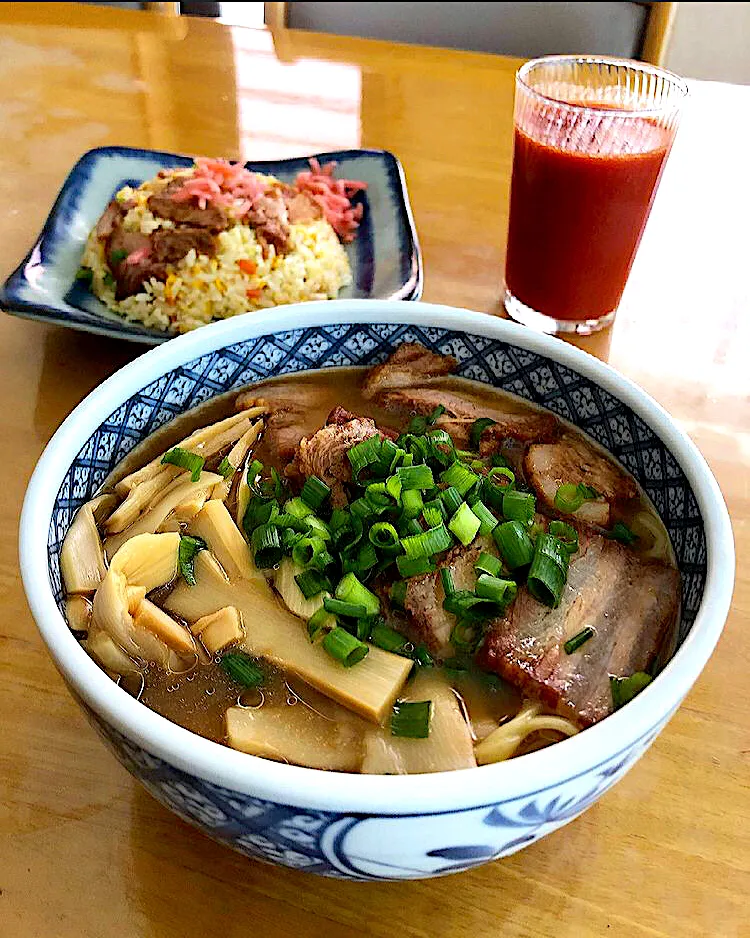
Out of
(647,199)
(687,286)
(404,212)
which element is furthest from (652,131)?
(404,212)

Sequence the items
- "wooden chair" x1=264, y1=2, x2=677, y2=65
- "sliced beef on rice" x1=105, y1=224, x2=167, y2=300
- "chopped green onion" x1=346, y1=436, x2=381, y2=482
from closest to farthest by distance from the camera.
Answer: "chopped green onion" x1=346, y1=436, x2=381, y2=482 → "sliced beef on rice" x1=105, y1=224, x2=167, y2=300 → "wooden chair" x1=264, y1=2, x2=677, y2=65

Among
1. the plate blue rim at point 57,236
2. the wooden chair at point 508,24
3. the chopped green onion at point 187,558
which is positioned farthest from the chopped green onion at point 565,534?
the wooden chair at point 508,24

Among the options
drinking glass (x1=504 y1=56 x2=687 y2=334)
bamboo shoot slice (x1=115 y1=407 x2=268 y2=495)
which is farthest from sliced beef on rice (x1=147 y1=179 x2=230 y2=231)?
bamboo shoot slice (x1=115 y1=407 x2=268 y2=495)

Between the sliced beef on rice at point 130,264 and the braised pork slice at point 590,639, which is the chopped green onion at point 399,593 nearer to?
the braised pork slice at point 590,639

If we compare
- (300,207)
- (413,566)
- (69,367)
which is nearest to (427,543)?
(413,566)

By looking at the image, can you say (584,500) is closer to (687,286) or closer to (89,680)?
(89,680)

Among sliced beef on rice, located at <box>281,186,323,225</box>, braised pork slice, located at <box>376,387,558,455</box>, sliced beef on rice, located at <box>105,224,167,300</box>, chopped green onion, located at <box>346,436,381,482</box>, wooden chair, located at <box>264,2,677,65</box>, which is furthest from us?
wooden chair, located at <box>264,2,677,65</box>

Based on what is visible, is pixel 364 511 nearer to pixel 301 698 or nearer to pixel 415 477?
pixel 415 477

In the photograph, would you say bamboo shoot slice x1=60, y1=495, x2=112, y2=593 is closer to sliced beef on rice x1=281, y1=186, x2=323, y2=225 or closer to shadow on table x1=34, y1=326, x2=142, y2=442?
shadow on table x1=34, y1=326, x2=142, y2=442
